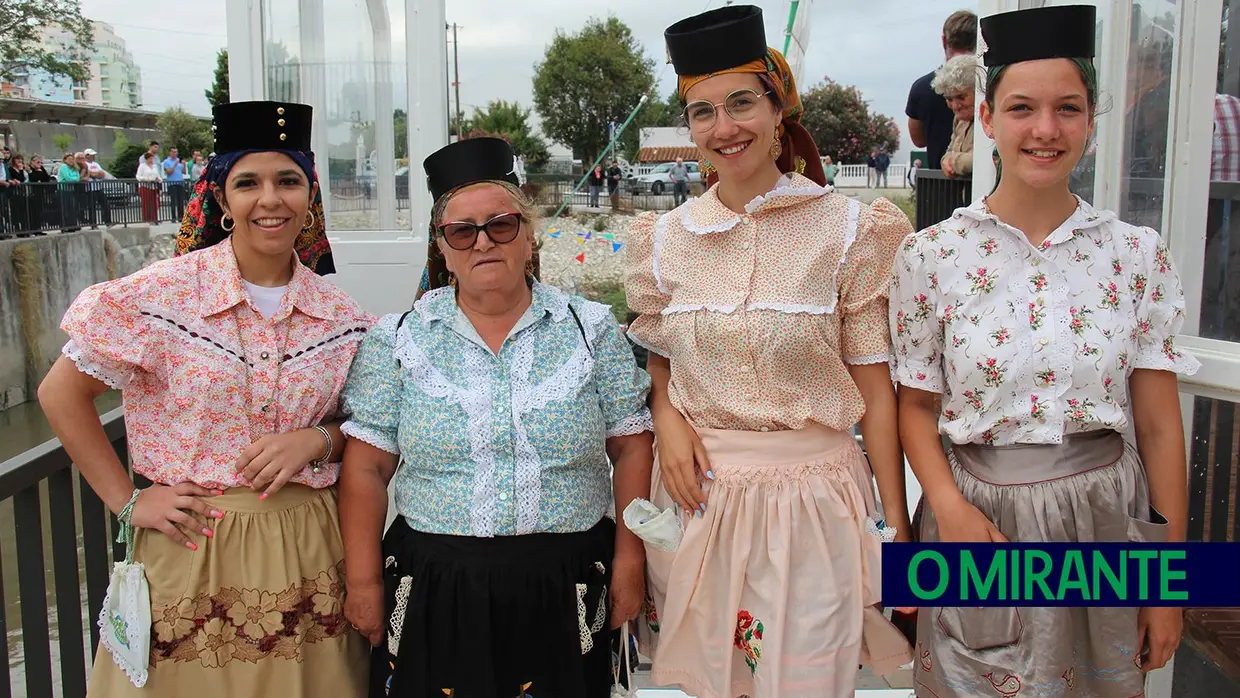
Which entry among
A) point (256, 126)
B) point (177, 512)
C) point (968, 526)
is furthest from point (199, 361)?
point (968, 526)

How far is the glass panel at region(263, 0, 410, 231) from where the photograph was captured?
443 cm

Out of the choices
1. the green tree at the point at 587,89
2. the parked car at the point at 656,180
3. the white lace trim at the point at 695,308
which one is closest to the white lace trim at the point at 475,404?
the white lace trim at the point at 695,308

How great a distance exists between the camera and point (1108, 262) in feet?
5.93

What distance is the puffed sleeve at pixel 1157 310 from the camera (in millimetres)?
1804

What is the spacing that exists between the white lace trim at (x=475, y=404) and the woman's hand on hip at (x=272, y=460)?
28 cm

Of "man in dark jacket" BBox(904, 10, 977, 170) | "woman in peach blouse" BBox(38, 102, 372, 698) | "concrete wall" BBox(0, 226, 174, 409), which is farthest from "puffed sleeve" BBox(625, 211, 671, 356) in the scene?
"concrete wall" BBox(0, 226, 174, 409)

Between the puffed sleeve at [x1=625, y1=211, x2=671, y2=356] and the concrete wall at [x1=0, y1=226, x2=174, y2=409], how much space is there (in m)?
13.9

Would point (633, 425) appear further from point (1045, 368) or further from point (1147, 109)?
point (1147, 109)

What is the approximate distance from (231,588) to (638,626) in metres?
0.89

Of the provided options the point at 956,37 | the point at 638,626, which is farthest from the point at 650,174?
the point at 638,626

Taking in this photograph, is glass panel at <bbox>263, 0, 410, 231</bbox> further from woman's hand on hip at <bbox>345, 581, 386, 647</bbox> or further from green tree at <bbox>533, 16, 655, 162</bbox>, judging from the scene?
green tree at <bbox>533, 16, 655, 162</bbox>

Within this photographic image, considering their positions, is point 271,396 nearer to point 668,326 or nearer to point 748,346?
point 668,326

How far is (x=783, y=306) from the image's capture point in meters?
1.95

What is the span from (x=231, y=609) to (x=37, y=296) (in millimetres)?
15215
